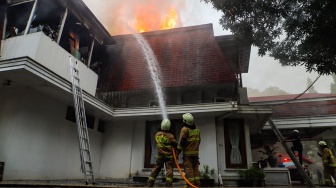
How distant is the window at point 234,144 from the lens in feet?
32.0

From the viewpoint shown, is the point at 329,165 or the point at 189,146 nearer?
the point at 189,146

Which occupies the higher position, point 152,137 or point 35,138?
point 152,137

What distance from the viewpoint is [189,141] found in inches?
244

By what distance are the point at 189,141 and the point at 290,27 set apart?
4274 mm

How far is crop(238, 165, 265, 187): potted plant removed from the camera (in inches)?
341

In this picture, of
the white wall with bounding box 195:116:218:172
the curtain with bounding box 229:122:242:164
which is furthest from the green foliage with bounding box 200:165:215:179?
the curtain with bounding box 229:122:242:164

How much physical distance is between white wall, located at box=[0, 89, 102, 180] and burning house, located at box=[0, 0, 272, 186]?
31 millimetres

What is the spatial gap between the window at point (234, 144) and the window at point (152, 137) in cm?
200

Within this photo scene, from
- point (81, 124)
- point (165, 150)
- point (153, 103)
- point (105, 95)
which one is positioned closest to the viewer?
point (165, 150)

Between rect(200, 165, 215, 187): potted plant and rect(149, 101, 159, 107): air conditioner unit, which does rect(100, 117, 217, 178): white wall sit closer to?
rect(200, 165, 215, 187): potted plant

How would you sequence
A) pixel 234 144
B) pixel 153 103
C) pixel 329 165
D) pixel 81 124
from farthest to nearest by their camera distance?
pixel 153 103, pixel 234 144, pixel 329 165, pixel 81 124

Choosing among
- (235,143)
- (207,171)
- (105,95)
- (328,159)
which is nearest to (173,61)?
(105,95)

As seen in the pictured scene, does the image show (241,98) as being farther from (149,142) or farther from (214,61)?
(149,142)

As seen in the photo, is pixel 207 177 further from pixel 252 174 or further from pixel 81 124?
pixel 81 124
